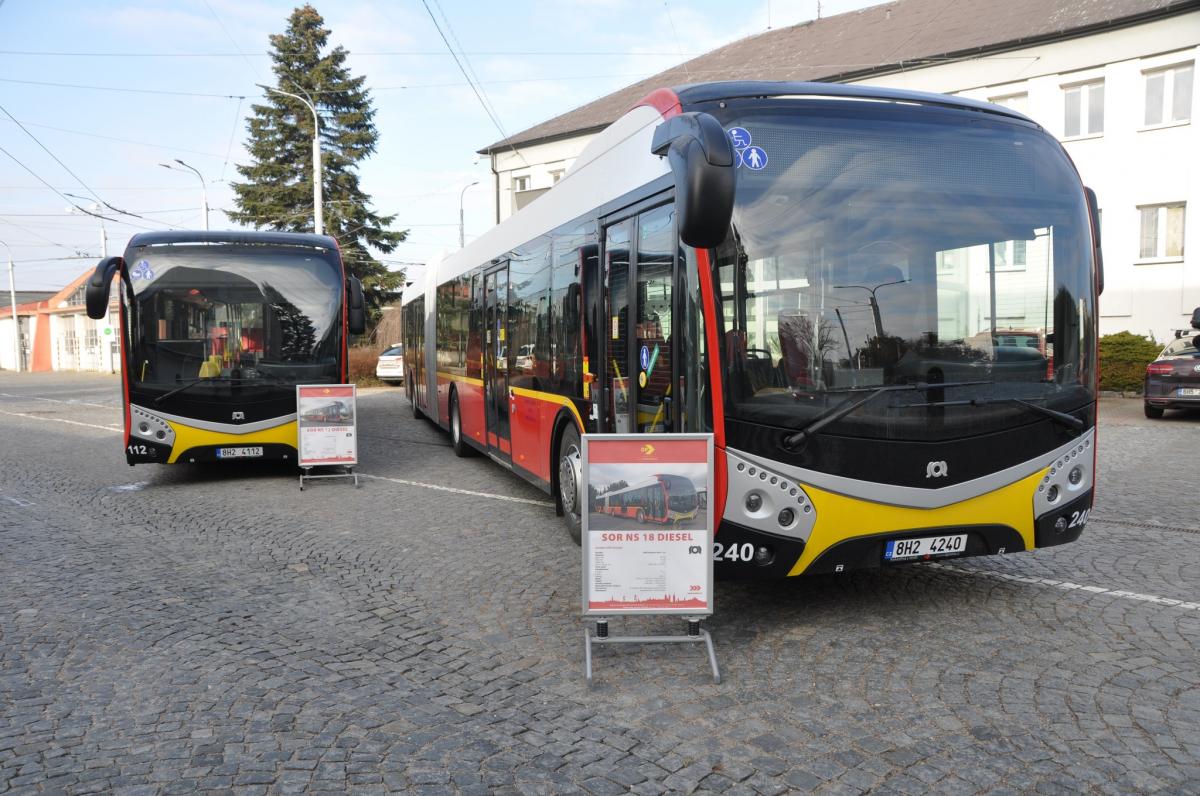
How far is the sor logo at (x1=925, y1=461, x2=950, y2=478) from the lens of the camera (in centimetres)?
498

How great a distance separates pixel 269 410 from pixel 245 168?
36041 mm

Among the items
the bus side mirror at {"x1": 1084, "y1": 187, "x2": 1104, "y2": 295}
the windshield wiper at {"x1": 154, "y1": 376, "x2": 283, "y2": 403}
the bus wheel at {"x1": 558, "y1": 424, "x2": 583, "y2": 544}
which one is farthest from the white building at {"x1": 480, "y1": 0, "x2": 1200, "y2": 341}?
the bus side mirror at {"x1": 1084, "y1": 187, "x2": 1104, "y2": 295}

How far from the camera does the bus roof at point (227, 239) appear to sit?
11055 mm

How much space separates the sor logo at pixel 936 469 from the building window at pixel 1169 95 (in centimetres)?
2453

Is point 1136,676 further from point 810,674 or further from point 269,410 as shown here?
point 269,410

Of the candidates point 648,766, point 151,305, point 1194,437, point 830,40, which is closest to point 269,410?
point 151,305

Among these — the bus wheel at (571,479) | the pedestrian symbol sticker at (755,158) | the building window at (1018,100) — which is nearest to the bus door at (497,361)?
the bus wheel at (571,479)

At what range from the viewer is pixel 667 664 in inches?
187

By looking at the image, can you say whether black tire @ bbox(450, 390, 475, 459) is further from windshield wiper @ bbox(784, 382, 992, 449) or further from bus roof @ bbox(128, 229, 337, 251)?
windshield wiper @ bbox(784, 382, 992, 449)

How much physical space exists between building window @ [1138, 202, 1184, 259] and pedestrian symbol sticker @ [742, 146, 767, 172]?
24200 mm

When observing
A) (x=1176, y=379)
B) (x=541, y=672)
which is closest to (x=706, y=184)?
(x=541, y=672)

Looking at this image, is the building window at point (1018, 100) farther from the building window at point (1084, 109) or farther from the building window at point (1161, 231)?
the building window at point (1161, 231)

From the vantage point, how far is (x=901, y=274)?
4.99 meters

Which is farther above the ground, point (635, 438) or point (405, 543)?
point (635, 438)
